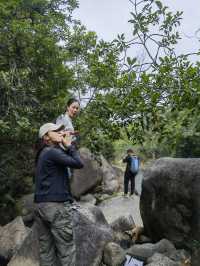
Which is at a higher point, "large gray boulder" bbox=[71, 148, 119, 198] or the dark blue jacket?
the dark blue jacket

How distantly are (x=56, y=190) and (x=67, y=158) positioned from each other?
0.44 meters

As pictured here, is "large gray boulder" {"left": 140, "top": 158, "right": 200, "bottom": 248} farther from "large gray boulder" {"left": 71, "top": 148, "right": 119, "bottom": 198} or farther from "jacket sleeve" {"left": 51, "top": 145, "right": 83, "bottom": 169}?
"large gray boulder" {"left": 71, "top": 148, "right": 119, "bottom": 198}

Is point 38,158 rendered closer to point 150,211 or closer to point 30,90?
point 150,211

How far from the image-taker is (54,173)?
5.43 m

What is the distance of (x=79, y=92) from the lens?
47.5 feet

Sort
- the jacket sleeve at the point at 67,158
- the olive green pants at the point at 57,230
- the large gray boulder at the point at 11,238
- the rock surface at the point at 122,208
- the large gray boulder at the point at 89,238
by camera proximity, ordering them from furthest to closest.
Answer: the rock surface at the point at 122,208
the large gray boulder at the point at 11,238
the large gray boulder at the point at 89,238
the olive green pants at the point at 57,230
the jacket sleeve at the point at 67,158

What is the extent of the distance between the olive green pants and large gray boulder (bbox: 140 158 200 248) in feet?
11.0

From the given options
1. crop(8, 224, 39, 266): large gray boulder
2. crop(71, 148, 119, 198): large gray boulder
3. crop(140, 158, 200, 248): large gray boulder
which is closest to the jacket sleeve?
crop(8, 224, 39, 266): large gray boulder

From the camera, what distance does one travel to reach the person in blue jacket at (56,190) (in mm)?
5371

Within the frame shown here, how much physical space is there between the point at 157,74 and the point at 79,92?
9.84m

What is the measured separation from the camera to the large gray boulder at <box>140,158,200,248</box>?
26.9ft

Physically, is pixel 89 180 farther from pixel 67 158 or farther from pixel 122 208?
pixel 67 158

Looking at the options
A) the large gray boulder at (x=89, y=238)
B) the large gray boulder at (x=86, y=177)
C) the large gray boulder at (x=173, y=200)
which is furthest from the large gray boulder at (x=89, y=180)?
the large gray boulder at (x=89, y=238)

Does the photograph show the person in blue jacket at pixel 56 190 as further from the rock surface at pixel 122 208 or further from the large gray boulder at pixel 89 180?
the large gray boulder at pixel 89 180
